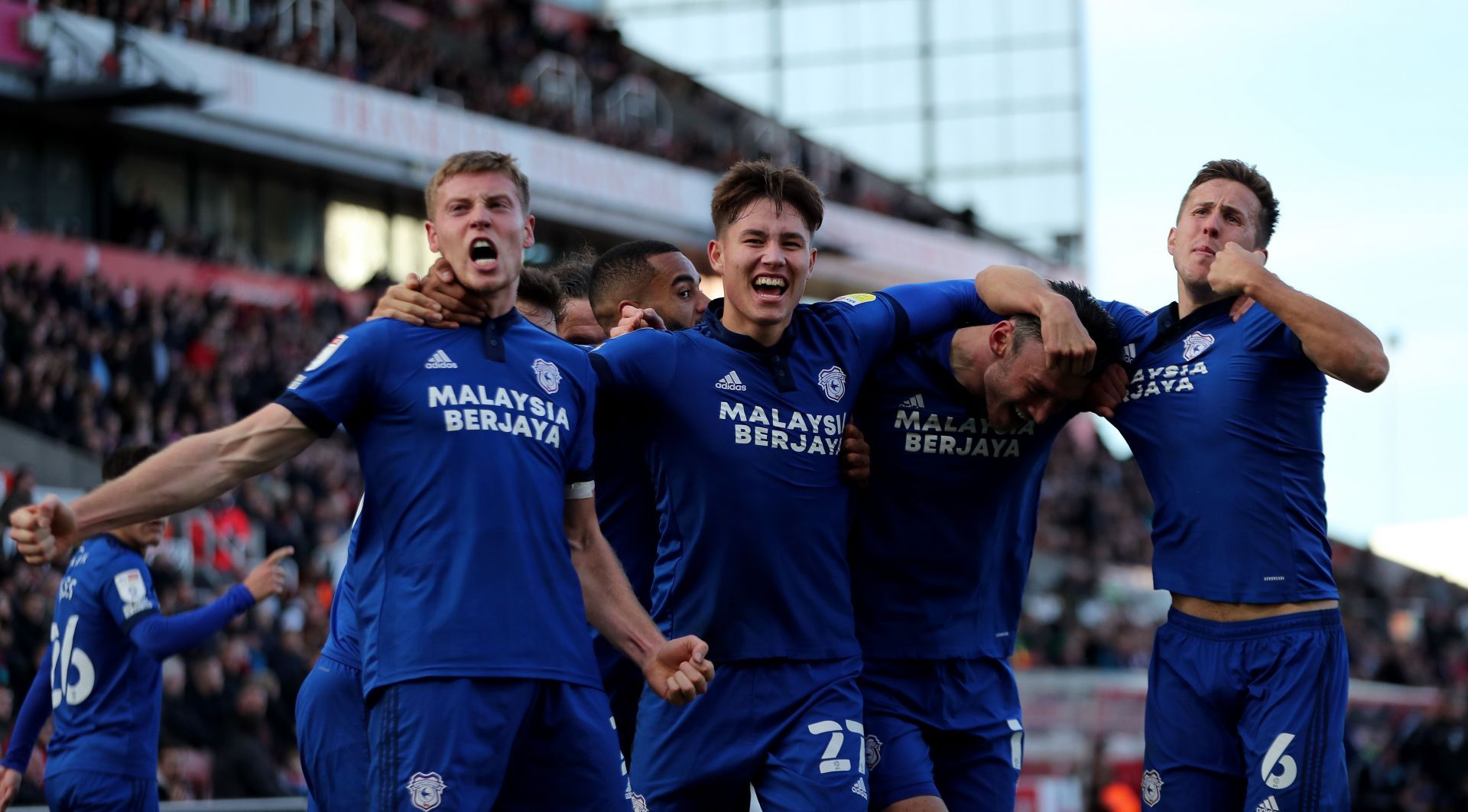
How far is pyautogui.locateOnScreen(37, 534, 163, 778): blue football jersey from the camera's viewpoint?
332 inches

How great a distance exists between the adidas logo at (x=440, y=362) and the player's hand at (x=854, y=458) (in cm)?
158

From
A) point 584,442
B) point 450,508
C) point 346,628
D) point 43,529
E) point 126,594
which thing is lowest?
point 346,628

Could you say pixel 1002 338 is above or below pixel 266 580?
above

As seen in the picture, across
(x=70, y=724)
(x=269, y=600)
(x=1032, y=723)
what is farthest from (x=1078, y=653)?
A: (x=70, y=724)

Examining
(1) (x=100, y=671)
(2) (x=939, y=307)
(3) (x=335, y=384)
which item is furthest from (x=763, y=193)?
(1) (x=100, y=671)

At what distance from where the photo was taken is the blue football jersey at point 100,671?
27.7ft

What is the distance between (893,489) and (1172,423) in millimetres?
1052

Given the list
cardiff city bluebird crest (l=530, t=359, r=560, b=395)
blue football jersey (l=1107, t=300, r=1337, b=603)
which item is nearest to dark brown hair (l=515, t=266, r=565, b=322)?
cardiff city bluebird crest (l=530, t=359, r=560, b=395)

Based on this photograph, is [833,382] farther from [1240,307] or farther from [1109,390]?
[1240,307]

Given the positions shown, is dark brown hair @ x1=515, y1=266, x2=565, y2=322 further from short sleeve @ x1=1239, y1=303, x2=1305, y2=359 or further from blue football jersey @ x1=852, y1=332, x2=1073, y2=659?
short sleeve @ x1=1239, y1=303, x2=1305, y2=359

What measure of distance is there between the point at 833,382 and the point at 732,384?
0.38 metres

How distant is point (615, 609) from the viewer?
5660 mm

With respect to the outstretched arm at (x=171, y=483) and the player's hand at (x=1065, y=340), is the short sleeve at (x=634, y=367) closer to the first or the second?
the outstretched arm at (x=171, y=483)

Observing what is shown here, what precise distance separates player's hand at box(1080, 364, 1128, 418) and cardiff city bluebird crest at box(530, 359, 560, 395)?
2.18 meters
